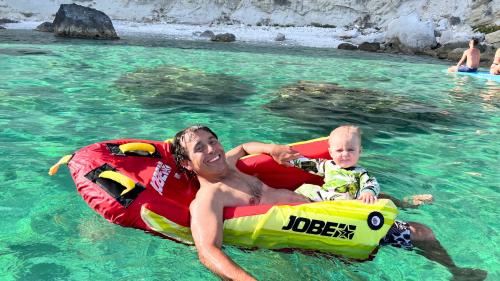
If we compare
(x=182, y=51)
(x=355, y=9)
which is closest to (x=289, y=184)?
(x=182, y=51)

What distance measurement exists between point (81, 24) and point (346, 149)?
20138 mm

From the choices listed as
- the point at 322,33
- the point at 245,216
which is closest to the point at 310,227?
the point at 245,216

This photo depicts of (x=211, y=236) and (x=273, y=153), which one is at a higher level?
(x=273, y=153)

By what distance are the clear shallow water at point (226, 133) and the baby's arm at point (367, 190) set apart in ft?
1.48

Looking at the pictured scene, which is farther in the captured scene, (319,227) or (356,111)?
(356,111)

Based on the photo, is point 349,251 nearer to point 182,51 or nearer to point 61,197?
point 61,197

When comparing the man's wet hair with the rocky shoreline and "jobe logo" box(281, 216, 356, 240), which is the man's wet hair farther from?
the rocky shoreline

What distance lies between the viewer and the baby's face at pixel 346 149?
152 inches

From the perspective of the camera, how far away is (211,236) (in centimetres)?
302

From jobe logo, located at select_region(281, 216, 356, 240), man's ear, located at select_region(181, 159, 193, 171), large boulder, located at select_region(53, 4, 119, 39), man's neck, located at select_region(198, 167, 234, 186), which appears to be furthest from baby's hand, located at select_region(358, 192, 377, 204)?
large boulder, located at select_region(53, 4, 119, 39)

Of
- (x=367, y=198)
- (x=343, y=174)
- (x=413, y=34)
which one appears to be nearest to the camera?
(x=367, y=198)

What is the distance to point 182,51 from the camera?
18594 mm

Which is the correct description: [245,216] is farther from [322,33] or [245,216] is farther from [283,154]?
[322,33]

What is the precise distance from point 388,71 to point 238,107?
845 cm
